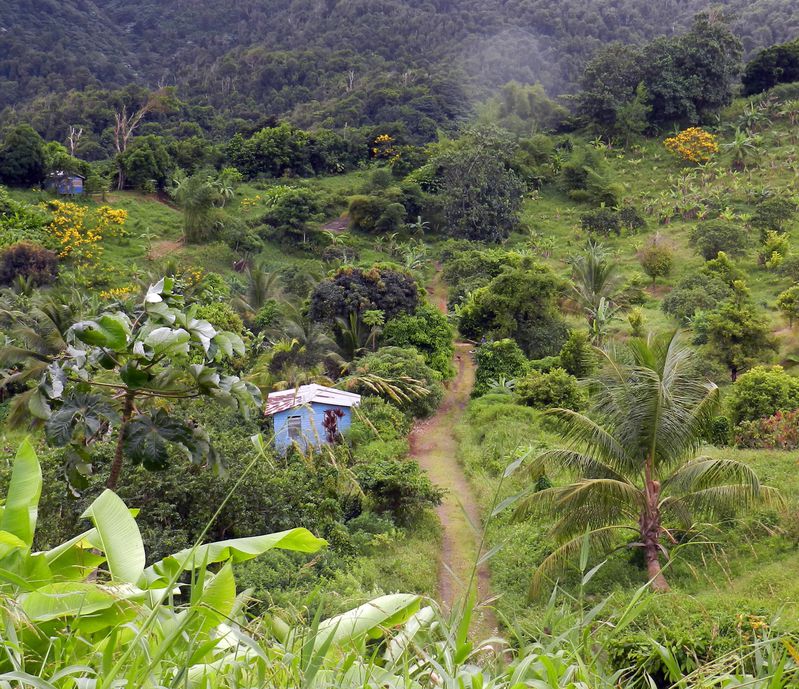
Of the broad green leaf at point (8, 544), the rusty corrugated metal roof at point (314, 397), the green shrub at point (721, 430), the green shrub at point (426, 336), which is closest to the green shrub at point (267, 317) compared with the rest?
the green shrub at point (426, 336)

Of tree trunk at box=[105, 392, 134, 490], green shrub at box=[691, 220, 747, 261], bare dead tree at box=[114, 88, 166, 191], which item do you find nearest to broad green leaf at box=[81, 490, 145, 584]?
tree trunk at box=[105, 392, 134, 490]

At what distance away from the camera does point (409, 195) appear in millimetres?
35438

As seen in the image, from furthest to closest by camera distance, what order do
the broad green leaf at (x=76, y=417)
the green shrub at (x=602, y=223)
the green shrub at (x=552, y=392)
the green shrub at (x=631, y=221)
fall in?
the green shrub at (x=602, y=223) < the green shrub at (x=631, y=221) < the green shrub at (x=552, y=392) < the broad green leaf at (x=76, y=417)

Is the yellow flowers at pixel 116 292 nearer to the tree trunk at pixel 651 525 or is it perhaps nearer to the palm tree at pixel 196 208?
the palm tree at pixel 196 208

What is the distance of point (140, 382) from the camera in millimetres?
4062

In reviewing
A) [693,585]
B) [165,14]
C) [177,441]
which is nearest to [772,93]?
[693,585]

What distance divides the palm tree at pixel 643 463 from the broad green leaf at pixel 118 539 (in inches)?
240

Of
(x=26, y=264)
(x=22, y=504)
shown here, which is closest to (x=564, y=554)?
(x=22, y=504)

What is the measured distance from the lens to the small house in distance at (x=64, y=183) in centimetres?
3206

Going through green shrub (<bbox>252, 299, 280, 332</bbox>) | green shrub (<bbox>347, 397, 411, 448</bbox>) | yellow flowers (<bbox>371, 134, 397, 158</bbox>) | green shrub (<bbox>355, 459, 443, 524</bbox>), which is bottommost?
yellow flowers (<bbox>371, 134, 397, 158</bbox>)

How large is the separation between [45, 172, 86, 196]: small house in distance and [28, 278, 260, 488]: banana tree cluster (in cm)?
3091

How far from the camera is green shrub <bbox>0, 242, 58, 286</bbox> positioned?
77.7 ft

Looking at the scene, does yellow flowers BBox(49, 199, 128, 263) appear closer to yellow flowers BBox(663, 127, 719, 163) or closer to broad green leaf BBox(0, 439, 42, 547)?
broad green leaf BBox(0, 439, 42, 547)

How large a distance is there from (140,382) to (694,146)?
131ft
